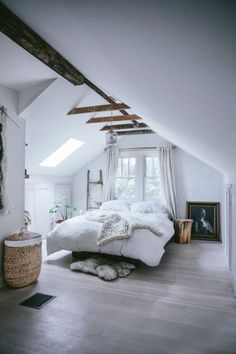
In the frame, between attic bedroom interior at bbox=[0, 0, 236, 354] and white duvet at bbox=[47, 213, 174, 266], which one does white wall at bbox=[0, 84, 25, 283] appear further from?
white duvet at bbox=[47, 213, 174, 266]

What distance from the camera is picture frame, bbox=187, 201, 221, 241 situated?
5785 millimetres

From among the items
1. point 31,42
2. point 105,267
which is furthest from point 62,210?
point 31,42

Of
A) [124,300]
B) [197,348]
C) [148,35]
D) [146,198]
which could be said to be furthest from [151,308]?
[146,198]

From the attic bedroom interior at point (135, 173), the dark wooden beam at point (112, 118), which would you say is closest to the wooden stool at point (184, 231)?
the attic bedroom interior at point (135, 173)

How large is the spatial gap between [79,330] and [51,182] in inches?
171

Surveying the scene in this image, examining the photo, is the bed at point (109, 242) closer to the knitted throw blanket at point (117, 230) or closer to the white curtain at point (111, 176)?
the knitted throw blanket at point (117, 230)

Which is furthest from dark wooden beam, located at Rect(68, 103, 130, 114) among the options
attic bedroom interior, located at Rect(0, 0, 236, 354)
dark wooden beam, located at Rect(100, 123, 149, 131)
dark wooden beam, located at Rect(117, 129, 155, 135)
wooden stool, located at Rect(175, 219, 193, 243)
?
wooden stool, located at Rect(175, 219, 193, 243)

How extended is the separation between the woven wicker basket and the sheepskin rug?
2.45 ft

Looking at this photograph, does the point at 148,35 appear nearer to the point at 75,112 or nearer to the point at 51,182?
the point at 75,112

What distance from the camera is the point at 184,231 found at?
18.0 feet

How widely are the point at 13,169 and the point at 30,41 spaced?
69.1 inches

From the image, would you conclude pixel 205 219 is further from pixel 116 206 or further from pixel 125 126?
pixel 125 126

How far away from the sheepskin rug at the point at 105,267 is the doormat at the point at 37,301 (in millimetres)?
795

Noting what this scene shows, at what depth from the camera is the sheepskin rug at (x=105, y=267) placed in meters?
3.38
